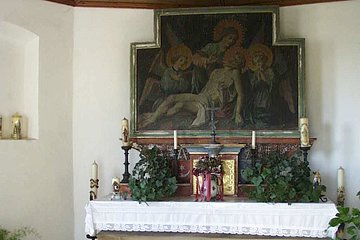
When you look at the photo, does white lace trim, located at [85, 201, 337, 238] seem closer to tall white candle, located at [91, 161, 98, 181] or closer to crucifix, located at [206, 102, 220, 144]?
tall white candle, located at [91, 161, 98, 181]

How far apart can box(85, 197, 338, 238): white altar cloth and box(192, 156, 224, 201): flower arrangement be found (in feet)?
0.67

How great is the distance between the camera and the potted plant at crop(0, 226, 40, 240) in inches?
184

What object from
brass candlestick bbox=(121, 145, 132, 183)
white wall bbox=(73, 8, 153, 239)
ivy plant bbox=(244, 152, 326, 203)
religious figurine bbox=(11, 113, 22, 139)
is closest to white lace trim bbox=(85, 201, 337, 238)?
ivy plant bbox=(244, 152, 326, 203)

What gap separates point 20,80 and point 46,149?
2.70 feet

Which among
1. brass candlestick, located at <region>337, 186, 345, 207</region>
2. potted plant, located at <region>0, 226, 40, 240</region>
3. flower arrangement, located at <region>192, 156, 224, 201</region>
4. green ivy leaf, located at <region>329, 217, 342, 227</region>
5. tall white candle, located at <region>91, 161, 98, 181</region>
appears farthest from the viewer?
tall white candle, located at <region>91, 161, 98, 181</region>

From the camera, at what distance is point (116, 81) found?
5664 millimetres

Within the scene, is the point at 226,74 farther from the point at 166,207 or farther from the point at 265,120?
the point at 166,207

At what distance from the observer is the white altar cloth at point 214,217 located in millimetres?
4496

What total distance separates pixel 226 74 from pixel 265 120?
25.8 inches

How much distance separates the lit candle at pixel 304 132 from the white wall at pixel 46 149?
2576 mm

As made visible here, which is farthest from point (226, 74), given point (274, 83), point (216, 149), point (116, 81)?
point (116, 81)

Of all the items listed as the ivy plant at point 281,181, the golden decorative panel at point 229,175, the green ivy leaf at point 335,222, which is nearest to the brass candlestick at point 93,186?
the golden decorative panel at point 229,175

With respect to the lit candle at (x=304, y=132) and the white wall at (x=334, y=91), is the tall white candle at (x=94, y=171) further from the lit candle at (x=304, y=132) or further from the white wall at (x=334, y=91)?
the white wall at (x=334, y=91)

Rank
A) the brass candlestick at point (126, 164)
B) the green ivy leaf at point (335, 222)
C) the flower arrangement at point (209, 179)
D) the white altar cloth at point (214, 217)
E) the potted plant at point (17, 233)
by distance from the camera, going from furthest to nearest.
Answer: the brass candlestick at point (126, 164) < the flower arrangement at point (209, 179) < the potted plant at point (17, 233) < the white altar cloth at point (214, 217) < the green ivy leaf at point (335, 222)
